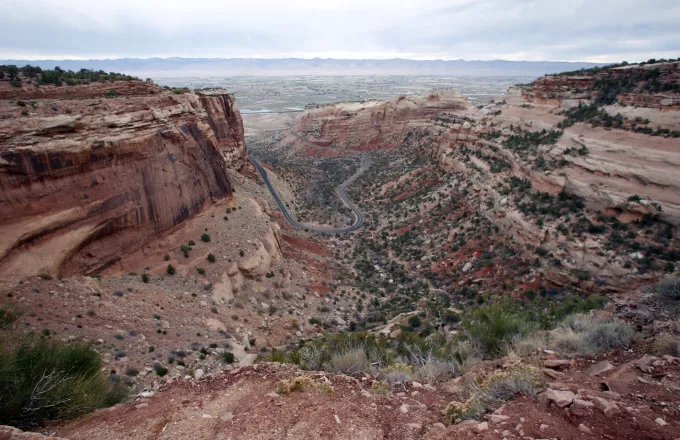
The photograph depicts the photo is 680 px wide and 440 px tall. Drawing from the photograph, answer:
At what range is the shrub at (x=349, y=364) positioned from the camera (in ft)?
30.9

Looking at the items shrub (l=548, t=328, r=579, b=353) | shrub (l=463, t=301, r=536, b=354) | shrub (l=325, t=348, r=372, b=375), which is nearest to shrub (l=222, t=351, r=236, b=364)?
shrub (l=325, t=348, r=372, b=375)

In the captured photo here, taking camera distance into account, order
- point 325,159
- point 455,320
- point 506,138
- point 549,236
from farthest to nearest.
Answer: point 325,159 → point 506,138 → point 549,236 → point 455,320

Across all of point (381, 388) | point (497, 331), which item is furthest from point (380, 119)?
point (381, 388)

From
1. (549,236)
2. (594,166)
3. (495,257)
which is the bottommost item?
(495,257)

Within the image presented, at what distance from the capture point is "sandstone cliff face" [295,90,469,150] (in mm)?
73000

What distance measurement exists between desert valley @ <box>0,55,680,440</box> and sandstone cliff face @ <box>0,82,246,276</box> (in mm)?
99

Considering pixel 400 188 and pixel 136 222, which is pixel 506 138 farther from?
pixel 136 222

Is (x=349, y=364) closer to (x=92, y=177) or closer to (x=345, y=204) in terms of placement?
(x=92, y=177)

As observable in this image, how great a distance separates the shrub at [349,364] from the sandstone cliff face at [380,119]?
6382 cm

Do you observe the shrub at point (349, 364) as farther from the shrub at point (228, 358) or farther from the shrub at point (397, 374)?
the shrub at point (228, 358)

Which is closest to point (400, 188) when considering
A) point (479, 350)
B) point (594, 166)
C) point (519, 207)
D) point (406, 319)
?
point (519, 207)

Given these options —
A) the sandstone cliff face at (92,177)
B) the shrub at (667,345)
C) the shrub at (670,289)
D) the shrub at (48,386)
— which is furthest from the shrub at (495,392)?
the sandstone cliff face at (92,177)

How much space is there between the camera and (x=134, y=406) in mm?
7402

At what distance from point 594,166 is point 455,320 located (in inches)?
611
